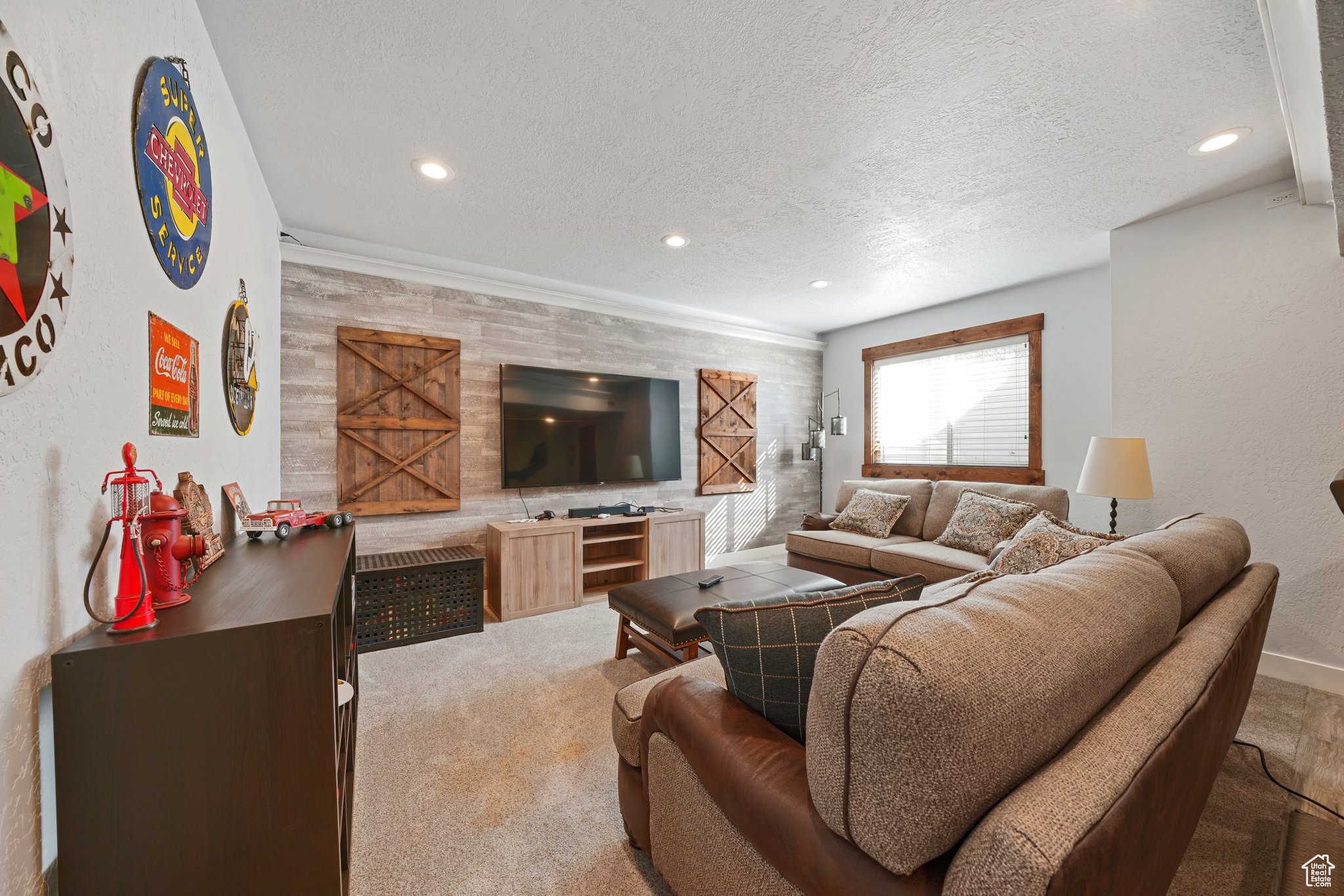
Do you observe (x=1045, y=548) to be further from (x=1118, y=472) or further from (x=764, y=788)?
(x=764, y=788)

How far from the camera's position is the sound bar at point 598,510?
4.15 meters

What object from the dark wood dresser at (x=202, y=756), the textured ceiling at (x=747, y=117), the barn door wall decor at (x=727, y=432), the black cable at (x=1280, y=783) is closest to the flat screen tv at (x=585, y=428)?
the barn door wall decor at (x=727, y=432)

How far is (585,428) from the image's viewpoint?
4.31 meters

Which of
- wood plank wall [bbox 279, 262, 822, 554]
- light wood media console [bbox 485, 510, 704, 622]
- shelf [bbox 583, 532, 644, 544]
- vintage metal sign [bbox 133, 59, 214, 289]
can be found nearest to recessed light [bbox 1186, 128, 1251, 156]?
wood plank wall [bbox 279, 262, 822, 554]

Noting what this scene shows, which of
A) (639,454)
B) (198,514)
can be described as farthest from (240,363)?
(639,454)

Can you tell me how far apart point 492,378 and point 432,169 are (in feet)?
5.57

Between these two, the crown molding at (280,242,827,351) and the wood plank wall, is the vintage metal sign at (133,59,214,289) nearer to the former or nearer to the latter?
the wood plank wall

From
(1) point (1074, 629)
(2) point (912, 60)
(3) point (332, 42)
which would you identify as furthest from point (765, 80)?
(1) point (1074, 629)

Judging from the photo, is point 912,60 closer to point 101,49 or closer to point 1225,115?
point 1225,115

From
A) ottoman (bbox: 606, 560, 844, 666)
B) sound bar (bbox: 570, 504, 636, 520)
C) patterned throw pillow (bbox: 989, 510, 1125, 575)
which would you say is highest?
patterned throw pillow (bbox: 989, 510, 1125, 575)

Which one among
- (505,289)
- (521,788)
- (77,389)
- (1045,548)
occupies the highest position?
(505,289)

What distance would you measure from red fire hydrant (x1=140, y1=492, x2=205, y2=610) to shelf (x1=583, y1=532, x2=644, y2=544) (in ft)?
9.83

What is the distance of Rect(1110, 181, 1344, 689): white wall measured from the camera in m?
2.49

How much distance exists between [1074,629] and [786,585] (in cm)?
196
